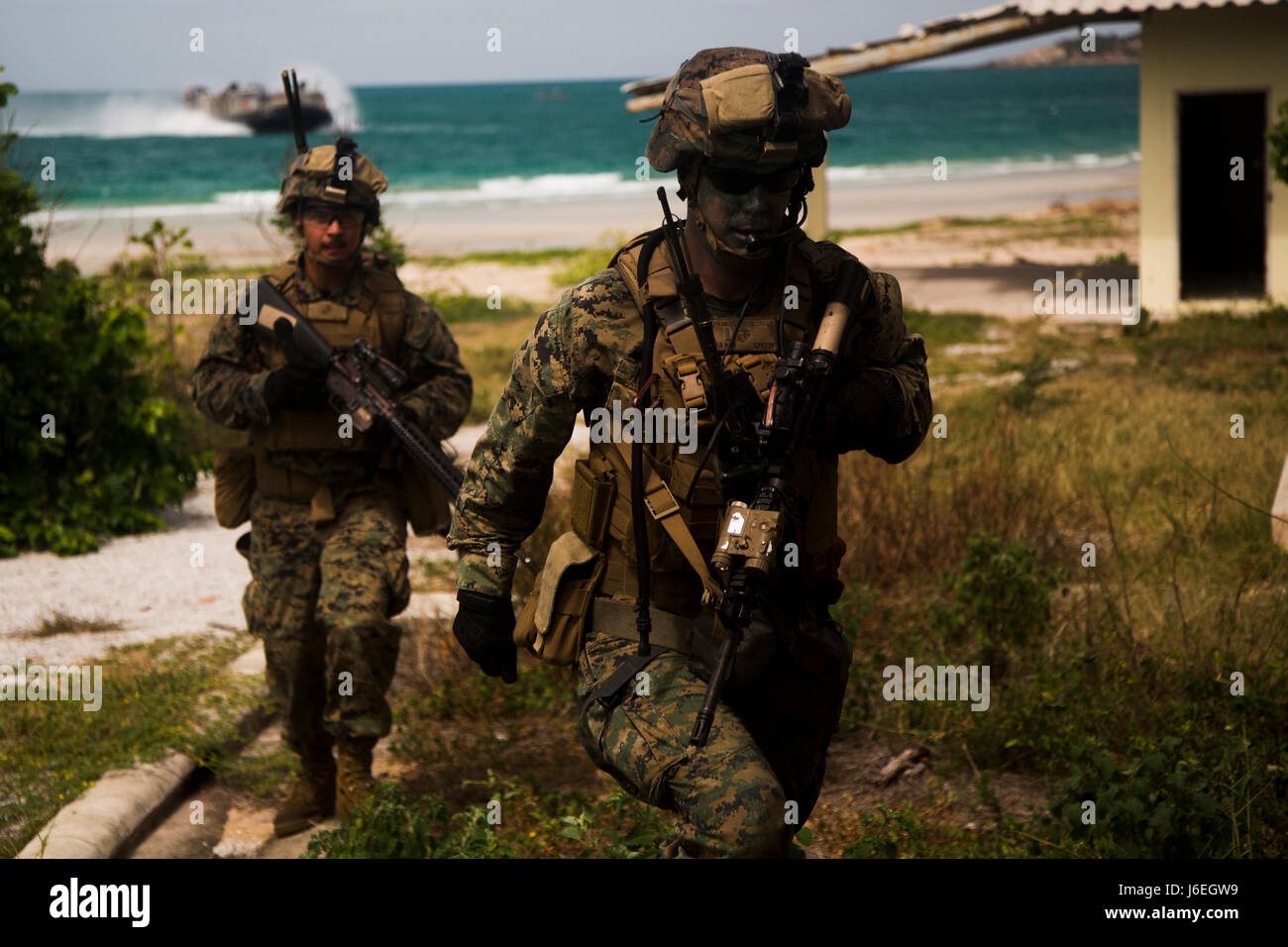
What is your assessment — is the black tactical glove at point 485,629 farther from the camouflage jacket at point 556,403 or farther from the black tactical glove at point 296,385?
the black tactical glove at point 296,385

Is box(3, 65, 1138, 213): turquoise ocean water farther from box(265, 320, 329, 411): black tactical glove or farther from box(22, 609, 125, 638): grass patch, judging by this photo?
box(265, 320, 329, 411): black tactical glove

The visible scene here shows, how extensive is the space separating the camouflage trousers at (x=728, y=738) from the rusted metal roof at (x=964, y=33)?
11077mm

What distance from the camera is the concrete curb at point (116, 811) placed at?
166 inches

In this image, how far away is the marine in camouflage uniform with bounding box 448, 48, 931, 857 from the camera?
308 centimetres

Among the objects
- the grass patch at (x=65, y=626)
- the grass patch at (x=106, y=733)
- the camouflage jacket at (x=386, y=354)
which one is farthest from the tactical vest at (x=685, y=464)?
the grass patch at (x=65, y=626)

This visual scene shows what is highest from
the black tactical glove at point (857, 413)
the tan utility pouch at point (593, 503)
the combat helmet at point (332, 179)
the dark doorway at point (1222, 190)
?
the dark doorway at point (1222, 190)

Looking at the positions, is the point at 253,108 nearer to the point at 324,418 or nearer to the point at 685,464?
the point at 324,418

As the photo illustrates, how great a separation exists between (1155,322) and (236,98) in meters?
68.0

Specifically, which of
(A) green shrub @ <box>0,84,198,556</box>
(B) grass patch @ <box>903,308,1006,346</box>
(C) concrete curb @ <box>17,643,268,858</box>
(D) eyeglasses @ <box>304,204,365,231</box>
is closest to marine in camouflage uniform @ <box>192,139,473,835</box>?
(D) eyeglasses @ <box>304,204,365,231</box>

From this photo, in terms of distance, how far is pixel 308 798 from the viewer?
4883mm

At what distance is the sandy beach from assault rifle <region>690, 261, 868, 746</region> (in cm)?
2316

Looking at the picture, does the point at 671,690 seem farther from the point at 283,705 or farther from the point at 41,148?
the point at 41,148
